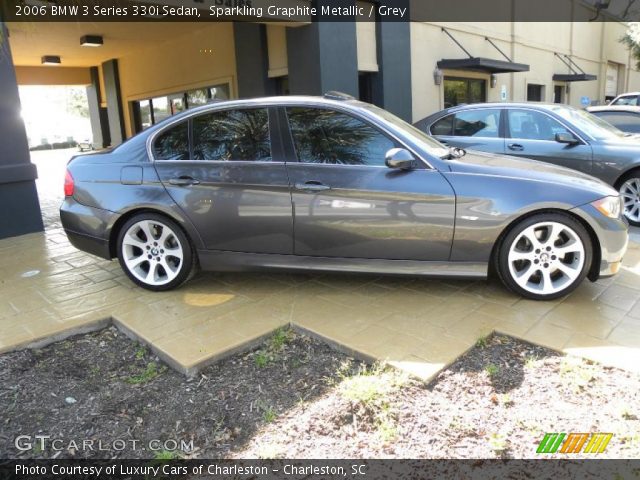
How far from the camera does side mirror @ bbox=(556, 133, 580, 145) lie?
6.43 m

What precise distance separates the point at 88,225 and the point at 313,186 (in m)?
2.05

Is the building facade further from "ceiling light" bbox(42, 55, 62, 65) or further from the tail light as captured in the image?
the tail light

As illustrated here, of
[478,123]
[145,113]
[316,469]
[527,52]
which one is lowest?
[316,469]

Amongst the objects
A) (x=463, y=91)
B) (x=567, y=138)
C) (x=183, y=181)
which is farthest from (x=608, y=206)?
(x=463, y=91)

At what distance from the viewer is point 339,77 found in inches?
373

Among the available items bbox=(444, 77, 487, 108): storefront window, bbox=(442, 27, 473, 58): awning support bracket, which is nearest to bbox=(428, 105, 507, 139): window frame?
bbox=(444, 77, 487, 108): storefront window

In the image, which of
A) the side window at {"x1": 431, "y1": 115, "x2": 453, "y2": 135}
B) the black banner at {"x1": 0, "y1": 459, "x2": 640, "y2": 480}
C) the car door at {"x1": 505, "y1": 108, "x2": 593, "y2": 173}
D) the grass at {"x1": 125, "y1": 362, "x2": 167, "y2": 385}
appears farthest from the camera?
Result: the side window at {"x1": 431, "y1": 115, "x2": 453, "y2": 135}

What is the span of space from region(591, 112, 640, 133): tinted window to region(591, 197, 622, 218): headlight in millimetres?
5627

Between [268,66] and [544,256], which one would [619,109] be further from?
[268,66]

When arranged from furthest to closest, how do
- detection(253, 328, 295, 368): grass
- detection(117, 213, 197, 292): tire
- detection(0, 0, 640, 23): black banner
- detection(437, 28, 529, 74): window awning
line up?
detection(437, 28, 529, 74): window awning
detection(0, 0, 640, 23): black banner
detection(117, 213, 197, 292): tire
detection(253, 328, 295, 368): grass

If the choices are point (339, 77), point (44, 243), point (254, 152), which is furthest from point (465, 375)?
point (339, 77)

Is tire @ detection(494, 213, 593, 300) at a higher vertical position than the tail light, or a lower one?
lower

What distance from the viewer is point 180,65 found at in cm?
1327

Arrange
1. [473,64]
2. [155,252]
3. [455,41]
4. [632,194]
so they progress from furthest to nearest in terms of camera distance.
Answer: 1. [455,41]
2. [473,64]
3. [632,194]
4. [155,252]
